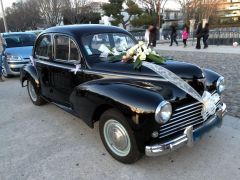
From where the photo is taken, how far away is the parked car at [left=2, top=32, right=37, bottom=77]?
992 cm

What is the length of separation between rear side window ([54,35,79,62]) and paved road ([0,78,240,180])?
132 cm

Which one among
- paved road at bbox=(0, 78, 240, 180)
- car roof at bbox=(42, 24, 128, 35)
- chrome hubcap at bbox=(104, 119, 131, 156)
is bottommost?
paved road at bbox=(0, 78, 240, 180)

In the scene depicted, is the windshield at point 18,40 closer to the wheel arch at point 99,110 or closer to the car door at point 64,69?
the car door at point 64,69

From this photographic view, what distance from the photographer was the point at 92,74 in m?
4.20

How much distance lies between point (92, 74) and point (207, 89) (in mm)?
1805

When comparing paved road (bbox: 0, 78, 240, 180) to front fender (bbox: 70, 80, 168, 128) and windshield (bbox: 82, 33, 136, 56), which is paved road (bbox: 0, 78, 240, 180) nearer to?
front fender (bbox: 70, 80, 168, 128)

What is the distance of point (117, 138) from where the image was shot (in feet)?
12.0

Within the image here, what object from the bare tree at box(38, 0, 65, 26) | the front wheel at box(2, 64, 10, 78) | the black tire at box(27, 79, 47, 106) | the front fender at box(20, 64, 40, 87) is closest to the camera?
the front fender at box(20, 64, 40, 87)

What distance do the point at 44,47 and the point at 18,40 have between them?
6.22 m

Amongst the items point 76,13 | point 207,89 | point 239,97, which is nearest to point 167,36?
point 76,13

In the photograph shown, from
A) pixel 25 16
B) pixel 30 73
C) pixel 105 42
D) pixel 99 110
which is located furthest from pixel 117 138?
pixel 25 16

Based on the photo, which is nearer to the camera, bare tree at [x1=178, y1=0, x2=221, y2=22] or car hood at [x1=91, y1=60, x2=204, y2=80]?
car hood at [x1=91, y1=60, x2=204, y2=80]

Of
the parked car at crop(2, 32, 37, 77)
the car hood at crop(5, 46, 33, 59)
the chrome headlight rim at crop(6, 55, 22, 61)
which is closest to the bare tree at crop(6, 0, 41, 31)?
the parked car at crop(2, 32, 37, 77)

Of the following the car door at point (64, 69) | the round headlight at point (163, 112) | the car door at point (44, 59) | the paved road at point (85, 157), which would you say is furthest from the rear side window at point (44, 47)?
the round headlight at point (163, 112)
